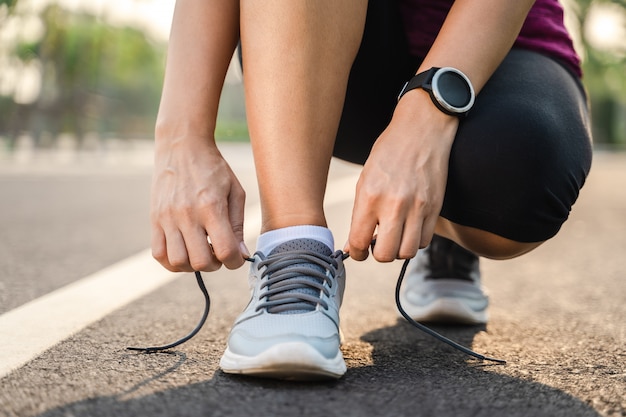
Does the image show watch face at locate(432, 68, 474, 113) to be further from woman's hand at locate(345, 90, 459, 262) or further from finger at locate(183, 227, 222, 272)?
finger at locate(183, 227, 222, 272)

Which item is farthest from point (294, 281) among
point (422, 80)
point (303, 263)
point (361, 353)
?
point (422, 80)

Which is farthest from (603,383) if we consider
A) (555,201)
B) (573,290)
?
(573,290)

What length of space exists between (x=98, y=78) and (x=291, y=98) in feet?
67.7

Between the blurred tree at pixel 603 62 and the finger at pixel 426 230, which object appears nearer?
the finger at pixel 426 230

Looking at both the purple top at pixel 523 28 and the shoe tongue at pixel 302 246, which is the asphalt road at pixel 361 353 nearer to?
the shoe tongue at pixel 302 246

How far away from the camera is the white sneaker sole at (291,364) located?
1070mm

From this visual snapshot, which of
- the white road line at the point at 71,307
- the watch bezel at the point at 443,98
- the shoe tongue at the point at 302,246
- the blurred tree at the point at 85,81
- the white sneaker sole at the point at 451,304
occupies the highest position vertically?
the watch bezel at the point at 443,98

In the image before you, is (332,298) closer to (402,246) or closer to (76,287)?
(402,246)

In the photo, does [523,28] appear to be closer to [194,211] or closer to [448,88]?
[448,88]

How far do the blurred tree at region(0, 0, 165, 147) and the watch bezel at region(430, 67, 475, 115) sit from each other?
1310 centimetres

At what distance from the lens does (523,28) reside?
1.62 m

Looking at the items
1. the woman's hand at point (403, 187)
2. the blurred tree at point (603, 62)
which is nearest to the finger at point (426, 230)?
the woman's hand at point (403, 187)

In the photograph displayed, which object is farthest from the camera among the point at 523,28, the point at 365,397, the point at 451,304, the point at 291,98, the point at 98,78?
the point at 98,78

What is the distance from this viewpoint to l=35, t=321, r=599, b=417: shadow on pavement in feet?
3.24
